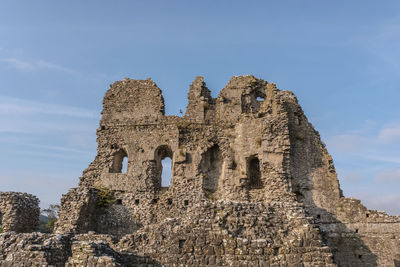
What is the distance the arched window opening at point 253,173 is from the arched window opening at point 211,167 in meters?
1.76

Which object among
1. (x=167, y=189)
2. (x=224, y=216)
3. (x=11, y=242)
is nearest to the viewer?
(x=11, y=242)

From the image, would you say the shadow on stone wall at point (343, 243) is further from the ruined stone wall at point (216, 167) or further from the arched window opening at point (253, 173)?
the arched window opening at point (253, 173)

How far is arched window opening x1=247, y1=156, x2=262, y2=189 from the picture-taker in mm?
21875

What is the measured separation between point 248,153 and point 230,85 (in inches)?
210

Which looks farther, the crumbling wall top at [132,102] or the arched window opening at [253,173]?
the crumbling wall top at [132,102]

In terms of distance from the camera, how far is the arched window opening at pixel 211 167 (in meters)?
21.7

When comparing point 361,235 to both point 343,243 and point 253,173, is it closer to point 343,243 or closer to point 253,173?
point 343,243

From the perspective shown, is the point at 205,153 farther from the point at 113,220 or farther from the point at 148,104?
the point at 113,220

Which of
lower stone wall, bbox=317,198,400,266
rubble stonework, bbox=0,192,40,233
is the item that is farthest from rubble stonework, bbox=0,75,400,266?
rubble stonework, bbox=0,192,40,233

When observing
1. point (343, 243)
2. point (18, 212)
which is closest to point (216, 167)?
point (343, 243)

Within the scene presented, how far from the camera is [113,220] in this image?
830 inches

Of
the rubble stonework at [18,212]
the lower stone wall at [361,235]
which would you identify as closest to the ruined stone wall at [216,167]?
the lower stone wall at [361,235]

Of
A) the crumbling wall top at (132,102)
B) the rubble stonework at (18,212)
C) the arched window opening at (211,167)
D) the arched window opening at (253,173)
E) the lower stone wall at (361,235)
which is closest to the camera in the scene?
the rubble stonework at (18,212)

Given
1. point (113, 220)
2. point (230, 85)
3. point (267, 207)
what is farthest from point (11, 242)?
point (230, 85)
